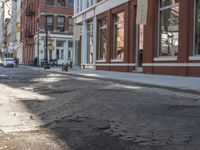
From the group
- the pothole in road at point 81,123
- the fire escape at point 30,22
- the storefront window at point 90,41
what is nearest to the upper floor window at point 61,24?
the fire escape at point 30,22

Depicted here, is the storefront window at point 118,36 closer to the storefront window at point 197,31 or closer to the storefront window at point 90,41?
the storefront window at point 90,41

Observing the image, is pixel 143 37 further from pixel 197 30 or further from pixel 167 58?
pixel 197 30

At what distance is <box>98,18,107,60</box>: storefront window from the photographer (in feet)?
133

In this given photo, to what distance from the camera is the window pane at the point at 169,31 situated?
26578mm

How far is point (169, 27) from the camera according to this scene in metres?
27.5

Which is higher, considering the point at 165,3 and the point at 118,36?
the point at 165,3

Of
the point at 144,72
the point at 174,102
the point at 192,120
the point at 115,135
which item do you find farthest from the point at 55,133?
the point at 144,72

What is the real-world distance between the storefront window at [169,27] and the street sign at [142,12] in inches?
46.0

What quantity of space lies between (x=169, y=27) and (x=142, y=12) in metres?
1.84

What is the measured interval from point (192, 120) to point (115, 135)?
2.09 meters

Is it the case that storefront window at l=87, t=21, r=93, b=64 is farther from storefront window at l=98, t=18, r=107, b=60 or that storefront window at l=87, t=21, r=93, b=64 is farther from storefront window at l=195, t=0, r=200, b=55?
storefront window at l=195, t=0, r=200, b=55

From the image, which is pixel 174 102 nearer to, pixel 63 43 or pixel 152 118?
pixel 152 118

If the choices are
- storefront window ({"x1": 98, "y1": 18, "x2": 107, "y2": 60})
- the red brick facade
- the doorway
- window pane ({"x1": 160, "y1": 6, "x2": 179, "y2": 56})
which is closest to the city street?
the red brick facade

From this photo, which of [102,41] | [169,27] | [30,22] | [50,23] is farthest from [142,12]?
[30,22]
